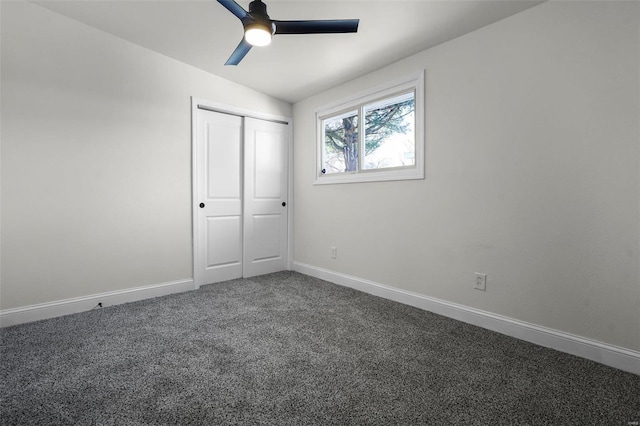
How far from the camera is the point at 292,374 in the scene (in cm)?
169

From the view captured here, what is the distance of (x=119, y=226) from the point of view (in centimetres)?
288

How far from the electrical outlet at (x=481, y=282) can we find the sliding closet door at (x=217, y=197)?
8.80 feet

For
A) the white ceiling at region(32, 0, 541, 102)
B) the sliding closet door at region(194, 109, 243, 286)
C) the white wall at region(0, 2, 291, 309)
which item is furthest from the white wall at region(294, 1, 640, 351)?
the white wall at region(0, 2, 291, 309)

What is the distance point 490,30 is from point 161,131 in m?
3.11

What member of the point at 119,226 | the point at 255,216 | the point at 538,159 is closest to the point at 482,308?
the point at 538,159

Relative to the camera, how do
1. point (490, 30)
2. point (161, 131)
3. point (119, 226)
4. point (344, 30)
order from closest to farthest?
1. point (344, 30)
2. point (490, 30)
3. point (119, 226)
4. point (161, 131)

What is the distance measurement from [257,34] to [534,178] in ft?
6.77

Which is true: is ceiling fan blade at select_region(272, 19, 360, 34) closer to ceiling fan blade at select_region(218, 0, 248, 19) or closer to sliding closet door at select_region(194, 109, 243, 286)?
ceiling fan blade at select_region(218, 0, 248, 19)

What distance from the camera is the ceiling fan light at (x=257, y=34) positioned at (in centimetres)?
176

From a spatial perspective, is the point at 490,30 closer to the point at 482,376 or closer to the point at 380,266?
the point at 380,266

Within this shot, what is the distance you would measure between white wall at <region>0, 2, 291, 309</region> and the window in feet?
5.14

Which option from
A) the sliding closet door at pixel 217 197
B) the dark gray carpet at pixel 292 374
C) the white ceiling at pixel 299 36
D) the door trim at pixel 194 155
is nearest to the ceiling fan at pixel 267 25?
the white ceiling at pixel 299 36

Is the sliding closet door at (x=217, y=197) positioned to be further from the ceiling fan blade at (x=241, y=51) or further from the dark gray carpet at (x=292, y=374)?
the ceiling fan blade at (x=241, y=51)

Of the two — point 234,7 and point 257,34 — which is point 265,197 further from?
point 234,7
